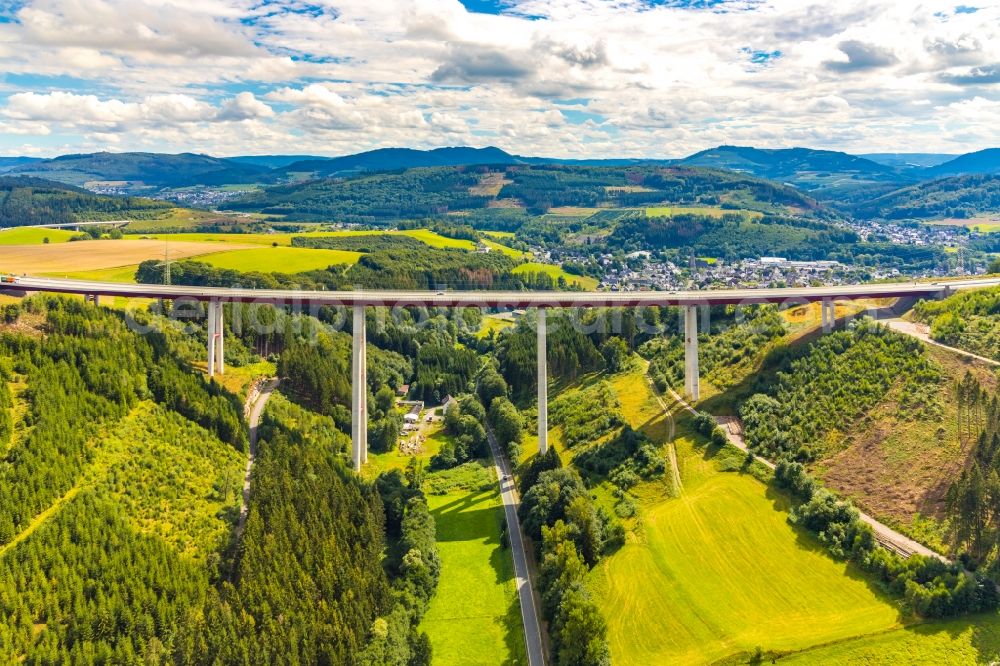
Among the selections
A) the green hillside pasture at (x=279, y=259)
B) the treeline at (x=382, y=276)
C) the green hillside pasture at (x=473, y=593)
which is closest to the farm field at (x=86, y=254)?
the green hillside pasture at (x=279, y=259)

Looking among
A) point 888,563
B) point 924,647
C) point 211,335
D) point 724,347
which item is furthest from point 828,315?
point 211,335

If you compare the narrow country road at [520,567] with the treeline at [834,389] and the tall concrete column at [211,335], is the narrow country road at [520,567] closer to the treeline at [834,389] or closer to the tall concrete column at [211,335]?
the treeline at [834,389]

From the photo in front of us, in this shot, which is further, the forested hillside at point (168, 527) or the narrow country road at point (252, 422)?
the narrow country road at point (252, 422)

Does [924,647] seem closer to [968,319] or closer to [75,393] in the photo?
[968,319]

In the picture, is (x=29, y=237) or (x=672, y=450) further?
(x=29, y=237)

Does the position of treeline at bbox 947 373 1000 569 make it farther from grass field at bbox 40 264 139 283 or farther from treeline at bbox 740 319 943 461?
grass field at bbox 40 264 139 283

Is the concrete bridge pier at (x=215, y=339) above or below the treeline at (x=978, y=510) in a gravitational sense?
above

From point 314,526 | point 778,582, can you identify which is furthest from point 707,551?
point 314,526
